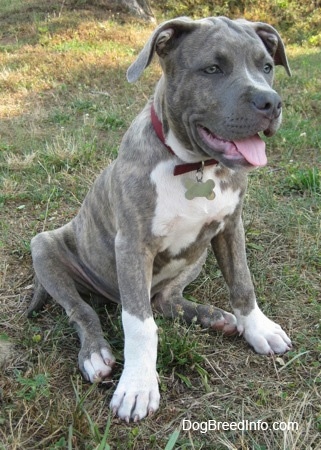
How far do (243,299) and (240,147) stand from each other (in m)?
0.88

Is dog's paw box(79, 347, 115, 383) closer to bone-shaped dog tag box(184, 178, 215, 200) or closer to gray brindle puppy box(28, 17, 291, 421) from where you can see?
gray brindle puppy box(28, 17, 291, 421)

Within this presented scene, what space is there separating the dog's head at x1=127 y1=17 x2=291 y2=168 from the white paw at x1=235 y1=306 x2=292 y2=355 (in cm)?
90

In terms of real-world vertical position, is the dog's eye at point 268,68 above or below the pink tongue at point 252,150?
above

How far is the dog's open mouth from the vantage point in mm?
2389

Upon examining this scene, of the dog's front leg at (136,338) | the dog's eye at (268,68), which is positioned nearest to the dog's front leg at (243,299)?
the dog's front leg at (136,338)

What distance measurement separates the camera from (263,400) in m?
2.45

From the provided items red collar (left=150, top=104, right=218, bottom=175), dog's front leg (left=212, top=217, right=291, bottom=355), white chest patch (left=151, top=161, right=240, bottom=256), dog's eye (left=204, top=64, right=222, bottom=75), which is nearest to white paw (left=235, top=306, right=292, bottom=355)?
dog's front leg (left=212, top=217, right=291, bottom=355)

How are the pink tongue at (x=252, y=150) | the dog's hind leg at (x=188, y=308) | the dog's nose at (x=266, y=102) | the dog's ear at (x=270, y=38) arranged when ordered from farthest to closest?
the dog's hind leg at (x=188, y=308)
the dog's ear at (x=270, y=38)
the pink tongue at (x=252, y=150)
the dog's nose at (x=266, y=102)

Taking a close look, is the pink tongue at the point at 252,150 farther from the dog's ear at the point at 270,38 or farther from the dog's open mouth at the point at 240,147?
the dog's ear at the point at 270,38

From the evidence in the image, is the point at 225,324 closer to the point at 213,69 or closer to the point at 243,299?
the point at 243,299

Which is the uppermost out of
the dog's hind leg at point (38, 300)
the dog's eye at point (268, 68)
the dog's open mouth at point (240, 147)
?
the dog's eye at point (268, 68)

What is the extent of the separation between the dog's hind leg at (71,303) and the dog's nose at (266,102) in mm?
1349

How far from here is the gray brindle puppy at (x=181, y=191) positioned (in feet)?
7.88

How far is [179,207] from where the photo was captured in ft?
8.59
